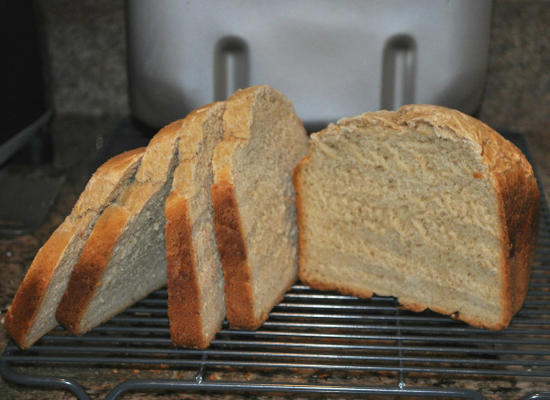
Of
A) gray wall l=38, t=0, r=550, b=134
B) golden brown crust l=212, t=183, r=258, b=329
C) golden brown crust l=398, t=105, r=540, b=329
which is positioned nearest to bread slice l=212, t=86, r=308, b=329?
golden brown crust l=212, t=183, r=258, b=329

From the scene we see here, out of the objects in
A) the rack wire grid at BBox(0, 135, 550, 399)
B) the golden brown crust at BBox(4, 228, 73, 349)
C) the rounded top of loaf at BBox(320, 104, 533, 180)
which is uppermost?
the rounded top of loaf at BBox(320, 104, 533, 180)


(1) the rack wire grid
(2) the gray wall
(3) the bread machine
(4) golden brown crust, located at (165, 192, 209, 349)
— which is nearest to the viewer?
(1) the rack wire grid

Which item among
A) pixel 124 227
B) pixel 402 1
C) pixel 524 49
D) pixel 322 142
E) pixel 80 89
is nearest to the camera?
pixel 124 227

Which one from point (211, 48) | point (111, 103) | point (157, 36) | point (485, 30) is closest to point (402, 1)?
point (485, 30)

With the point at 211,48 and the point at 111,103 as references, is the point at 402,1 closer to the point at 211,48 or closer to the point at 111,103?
the point at 211,48

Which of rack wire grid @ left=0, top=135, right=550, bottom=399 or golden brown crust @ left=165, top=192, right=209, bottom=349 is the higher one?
golden brown crust @ left=165, top=192, right=209, bottom=349

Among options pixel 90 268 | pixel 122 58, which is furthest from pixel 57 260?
pixel 122 58

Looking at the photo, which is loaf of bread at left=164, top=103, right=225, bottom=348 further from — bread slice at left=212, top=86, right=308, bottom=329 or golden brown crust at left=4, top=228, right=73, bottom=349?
golden brown crust at left=4, top=228, right=73, bottom=349
